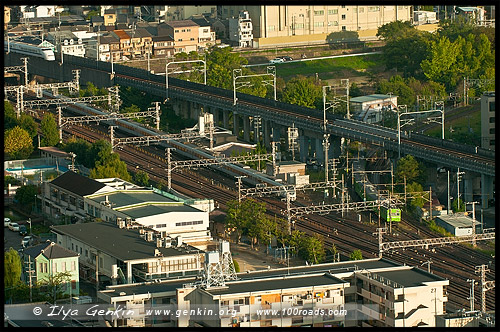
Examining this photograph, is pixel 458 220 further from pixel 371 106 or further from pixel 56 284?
pixel 371 106

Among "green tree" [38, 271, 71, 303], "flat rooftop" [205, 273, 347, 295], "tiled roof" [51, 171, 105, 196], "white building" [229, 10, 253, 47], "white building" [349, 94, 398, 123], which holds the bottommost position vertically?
"green tree" [38, 271, 71, 303]

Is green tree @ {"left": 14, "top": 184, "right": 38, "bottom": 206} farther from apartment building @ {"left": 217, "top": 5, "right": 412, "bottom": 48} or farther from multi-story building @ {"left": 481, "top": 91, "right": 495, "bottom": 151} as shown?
apartment building @ {"left": 217, "top": 5, "right": 412, "bottom": 48}

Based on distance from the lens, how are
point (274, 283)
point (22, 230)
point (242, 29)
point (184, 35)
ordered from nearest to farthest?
A: point (274, 283) < point (22, 230) < point (184, 35) < point (242, 29)

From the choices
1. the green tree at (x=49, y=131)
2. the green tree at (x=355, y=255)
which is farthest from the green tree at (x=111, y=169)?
the green tree at (x=355, y=255)

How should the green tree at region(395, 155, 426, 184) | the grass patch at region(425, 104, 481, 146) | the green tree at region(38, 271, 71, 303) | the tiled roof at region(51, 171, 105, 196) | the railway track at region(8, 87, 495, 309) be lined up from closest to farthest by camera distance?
the green tree at region(38, 271, 71, 303) < the railway track at region(8, 87, 495, 309) < the tiled roof at region(51, 171, 105, 196) < the green tree at region(395, 155, 426, 184) < the grass patch at region(425, 104, 481, 146)

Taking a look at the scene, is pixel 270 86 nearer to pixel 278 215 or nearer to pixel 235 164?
pixel 235 164

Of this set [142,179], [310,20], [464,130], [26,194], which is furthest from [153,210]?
[310,20]

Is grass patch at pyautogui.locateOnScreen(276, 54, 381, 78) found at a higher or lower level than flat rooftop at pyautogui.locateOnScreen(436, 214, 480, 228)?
higher

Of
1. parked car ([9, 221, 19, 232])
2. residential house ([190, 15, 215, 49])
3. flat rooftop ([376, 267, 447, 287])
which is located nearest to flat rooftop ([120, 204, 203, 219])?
parked car ([9, 221, 19, 232])
